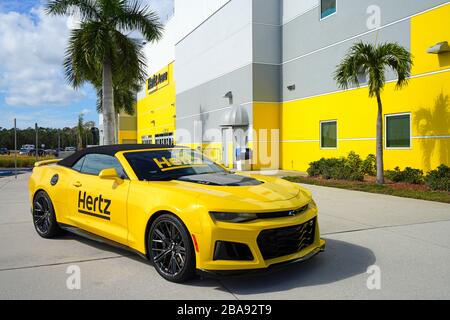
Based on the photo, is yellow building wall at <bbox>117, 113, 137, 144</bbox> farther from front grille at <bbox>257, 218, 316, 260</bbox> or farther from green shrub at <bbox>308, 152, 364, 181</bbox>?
front grille at <bbox>257, 218, 316, 260</bbox>

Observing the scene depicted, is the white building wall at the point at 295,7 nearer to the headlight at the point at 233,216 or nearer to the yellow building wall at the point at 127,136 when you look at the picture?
the headlight at the point at 233,216

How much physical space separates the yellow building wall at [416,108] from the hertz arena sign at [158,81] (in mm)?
24991

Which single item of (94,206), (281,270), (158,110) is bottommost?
(281,270)

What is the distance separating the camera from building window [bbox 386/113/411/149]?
46.2 ft

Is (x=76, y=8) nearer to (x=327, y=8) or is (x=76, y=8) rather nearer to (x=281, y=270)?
(x=327, y=8)

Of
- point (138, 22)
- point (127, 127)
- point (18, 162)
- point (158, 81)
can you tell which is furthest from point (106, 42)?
point (127, 127)

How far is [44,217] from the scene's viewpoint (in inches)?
233

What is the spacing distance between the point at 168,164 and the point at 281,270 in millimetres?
1926

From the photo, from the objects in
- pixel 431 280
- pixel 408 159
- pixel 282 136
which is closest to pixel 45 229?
pixel 431 280

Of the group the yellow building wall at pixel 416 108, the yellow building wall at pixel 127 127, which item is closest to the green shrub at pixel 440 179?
the yellow building wall at pixel 416 108

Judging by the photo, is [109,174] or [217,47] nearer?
[109,174]

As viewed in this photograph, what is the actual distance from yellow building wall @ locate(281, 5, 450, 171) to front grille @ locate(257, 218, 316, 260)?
10478 millimetres

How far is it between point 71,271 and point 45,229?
6.05ft

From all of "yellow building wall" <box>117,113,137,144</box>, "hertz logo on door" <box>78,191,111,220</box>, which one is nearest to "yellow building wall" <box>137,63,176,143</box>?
"yellow building wall" <box>117,113,137,144</box>
